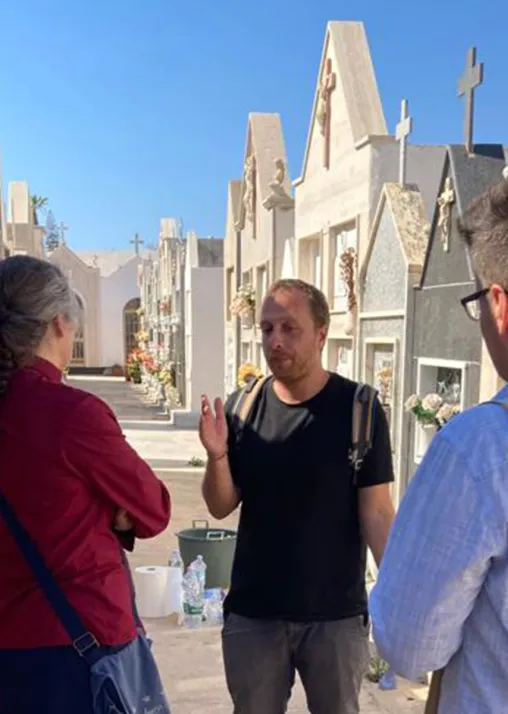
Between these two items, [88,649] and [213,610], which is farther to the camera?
[213,610]

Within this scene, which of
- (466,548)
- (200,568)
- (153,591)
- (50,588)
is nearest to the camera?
(466,548)

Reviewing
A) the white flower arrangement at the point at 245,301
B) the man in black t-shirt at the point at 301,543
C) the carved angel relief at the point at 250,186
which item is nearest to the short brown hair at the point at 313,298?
the man in black t-shirt at the point at 301,543

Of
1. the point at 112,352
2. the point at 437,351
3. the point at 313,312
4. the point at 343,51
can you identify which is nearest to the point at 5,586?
the point at 313,312

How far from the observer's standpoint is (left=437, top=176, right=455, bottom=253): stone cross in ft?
15.5

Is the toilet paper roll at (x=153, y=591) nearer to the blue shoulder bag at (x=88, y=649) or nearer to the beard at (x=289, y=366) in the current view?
the beard at (x=289, y=366)

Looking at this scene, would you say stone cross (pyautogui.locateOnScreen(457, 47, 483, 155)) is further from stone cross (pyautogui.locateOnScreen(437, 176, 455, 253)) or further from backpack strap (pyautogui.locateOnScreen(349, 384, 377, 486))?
backpack strap (pyautogui.locateOnScreen(349, 384, 377, 486))

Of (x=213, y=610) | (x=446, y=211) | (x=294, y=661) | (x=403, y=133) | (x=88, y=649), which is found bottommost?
(x=213, y=610)

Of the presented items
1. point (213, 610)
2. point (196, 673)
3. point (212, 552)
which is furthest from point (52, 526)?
point (212, 552)

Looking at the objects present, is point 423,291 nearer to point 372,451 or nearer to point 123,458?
point 372,451

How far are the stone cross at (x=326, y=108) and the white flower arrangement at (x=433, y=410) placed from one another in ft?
11.6

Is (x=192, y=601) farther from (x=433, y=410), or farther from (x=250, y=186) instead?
(x=250, y=186)

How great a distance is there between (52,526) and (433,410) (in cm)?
370

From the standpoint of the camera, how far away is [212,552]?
5105 millimetres

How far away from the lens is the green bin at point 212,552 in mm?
5094
